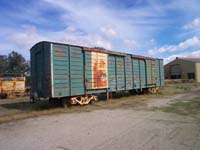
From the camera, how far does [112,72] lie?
16.5 meters

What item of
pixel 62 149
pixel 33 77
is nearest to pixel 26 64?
pixel 33 77

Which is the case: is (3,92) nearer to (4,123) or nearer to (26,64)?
(4,123)

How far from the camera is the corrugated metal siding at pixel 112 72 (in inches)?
641

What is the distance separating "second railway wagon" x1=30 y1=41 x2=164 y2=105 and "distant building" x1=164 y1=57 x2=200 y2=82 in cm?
4644

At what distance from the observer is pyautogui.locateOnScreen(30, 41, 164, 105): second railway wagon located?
481 inches

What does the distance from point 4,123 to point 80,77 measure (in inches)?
218

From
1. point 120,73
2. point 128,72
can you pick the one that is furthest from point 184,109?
point 128,72

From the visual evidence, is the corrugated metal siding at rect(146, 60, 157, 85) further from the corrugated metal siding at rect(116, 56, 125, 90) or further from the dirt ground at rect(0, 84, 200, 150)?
the dirt ground at rect(0, 84, 200, 150)

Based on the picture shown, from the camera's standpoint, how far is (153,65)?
74.6ft

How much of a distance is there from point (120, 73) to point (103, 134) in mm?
10848

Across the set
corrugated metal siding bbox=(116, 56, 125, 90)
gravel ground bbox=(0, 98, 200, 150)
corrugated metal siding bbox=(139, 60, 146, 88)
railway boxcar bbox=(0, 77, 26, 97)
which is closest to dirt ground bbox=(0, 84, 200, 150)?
gravel ground bbox=(0, 98, 200, 150)

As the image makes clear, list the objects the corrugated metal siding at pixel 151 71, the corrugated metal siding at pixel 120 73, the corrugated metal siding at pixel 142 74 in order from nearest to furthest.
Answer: the corrugated metal siding at pixel 120 73, the corrugated metal siding at pixel 142 74, the corrugated metal siding at pixel 151 71

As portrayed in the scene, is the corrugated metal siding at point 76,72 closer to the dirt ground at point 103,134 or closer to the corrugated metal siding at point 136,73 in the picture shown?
the dirt ground at point 103,134

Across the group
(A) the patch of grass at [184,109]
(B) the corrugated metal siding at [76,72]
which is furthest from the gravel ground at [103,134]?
(B) the corrugated metal siding at [76,72]
